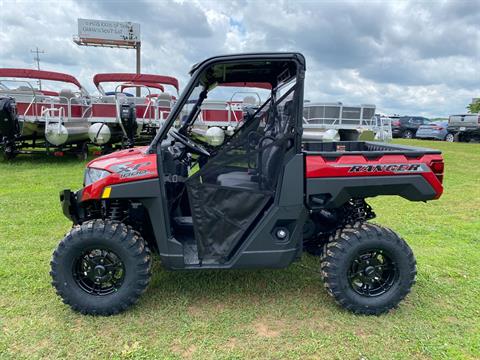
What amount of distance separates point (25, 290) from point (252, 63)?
2632 millimetres

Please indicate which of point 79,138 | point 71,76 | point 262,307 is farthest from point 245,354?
point 71,76

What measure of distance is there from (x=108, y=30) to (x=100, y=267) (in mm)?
41780

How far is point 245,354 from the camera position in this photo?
2537 mm

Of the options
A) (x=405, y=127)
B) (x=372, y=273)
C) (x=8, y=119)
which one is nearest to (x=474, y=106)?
(x=405, y=127)

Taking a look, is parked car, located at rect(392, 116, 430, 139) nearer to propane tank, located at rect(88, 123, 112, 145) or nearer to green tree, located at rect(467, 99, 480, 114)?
propane tank, located at rect(88, 123, 112, 145)

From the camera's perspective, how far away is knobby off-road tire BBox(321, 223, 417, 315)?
2.96 m

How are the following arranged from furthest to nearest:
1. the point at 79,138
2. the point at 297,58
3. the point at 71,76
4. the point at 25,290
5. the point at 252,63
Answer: the point at 71,76 → the point at 79,138 → the point at 25,290 → the point at 252,63 → the point at 297,58

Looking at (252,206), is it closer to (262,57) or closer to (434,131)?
(262,57)

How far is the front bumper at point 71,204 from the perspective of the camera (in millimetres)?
3102

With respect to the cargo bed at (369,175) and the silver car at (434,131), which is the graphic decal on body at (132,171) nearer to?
the cargo bed at (369,175)

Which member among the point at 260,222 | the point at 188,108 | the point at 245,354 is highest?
the point at 188,108

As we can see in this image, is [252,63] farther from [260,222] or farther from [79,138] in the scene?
[79,138]

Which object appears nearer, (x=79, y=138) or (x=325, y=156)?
(x=325, y=156)

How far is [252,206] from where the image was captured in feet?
9.58
